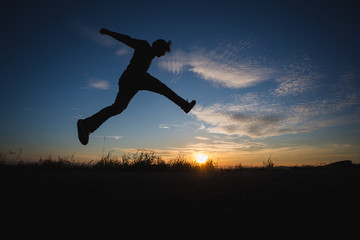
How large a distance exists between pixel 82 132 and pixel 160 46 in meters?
2.15

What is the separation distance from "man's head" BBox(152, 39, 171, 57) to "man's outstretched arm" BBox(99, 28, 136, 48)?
42 centimetres

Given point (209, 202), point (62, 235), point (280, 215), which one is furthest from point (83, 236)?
point (280, 215)

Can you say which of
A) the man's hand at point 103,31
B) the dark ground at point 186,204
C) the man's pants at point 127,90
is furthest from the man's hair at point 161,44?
the dark ground at point 186,204

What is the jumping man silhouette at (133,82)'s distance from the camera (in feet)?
10.6


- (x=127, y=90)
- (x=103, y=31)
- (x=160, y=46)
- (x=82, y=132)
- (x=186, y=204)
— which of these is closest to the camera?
(x=186, y=204)

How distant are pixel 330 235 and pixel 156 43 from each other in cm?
363

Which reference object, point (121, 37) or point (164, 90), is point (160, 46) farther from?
point (164, 90)

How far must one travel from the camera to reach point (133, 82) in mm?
3324

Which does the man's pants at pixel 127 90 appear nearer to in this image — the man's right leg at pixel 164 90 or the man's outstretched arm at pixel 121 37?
the man's right leg at pixel 164 90

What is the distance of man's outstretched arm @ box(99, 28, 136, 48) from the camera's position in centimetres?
329

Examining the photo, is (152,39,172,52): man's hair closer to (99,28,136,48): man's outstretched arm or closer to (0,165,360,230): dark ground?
(99,28,136,48): man's outstretched arm

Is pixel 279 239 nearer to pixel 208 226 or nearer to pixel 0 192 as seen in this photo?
pixel 208 226

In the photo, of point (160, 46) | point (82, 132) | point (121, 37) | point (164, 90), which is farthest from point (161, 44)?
point (82, 132)

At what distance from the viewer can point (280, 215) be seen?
1.06 meters
